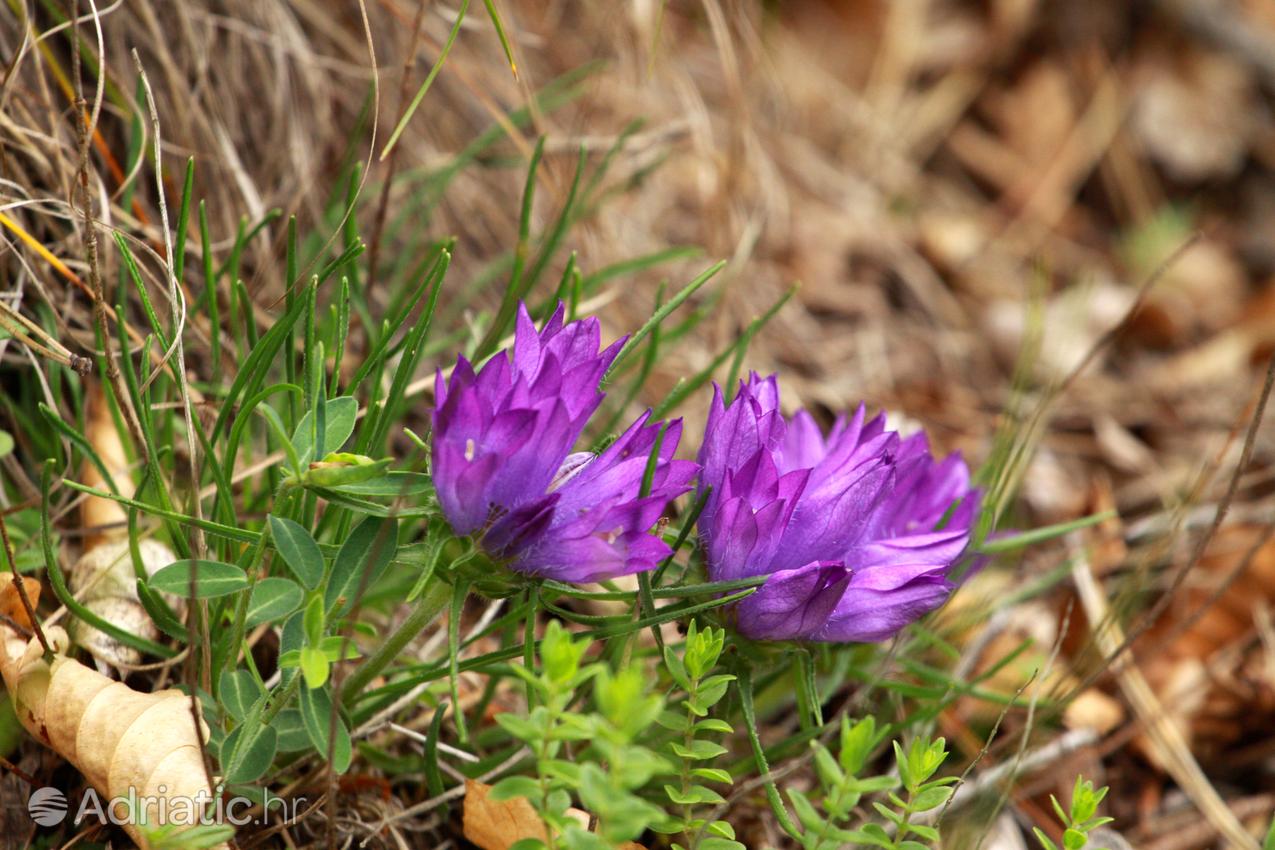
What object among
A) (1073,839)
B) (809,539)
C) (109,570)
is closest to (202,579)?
(109,570)

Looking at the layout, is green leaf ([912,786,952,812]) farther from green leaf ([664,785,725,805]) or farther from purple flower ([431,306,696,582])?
purple flower ([431,306,696,582])

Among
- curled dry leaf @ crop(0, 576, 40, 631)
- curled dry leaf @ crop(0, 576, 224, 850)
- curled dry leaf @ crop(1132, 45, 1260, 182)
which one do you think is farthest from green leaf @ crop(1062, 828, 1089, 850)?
curled dry leaf @ crop(1132, 45, 1260, 182)

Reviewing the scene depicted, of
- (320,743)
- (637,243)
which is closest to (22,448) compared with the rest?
(320,743)

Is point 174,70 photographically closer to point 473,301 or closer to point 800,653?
point 473,301

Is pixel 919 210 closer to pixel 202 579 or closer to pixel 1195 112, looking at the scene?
pixel 1195 112

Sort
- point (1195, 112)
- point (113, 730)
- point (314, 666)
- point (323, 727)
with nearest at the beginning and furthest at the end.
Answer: point (314, 666) < point (323, 727) < point (113, 730) < point (1195, 112)

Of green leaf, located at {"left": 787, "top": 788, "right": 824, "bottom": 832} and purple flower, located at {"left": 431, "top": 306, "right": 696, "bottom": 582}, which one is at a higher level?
purple flower, located at {"left": 431, "top": 306, "right": 696, "bottom": 582}
